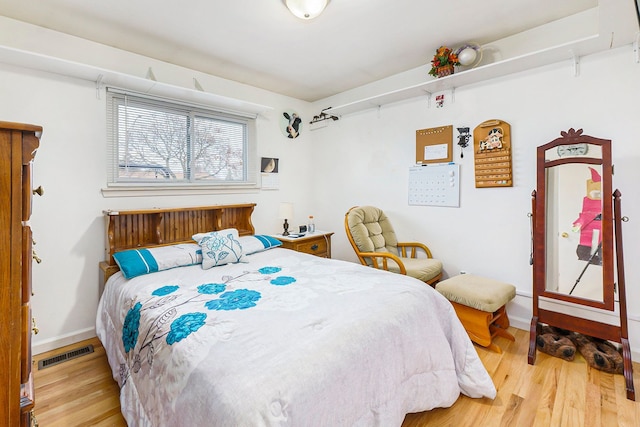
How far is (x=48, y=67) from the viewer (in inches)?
89.4

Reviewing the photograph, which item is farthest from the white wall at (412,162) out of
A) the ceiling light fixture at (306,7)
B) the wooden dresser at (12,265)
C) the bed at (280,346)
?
the wooden dresser at (12,265)

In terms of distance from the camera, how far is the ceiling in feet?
7.02

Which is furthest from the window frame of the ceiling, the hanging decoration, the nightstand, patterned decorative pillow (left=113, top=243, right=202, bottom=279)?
the hanging decoration

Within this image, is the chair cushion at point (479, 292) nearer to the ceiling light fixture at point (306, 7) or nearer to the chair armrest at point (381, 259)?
the chair armrest at point (381, 259)

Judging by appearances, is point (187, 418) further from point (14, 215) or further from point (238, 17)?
point (238, 17)

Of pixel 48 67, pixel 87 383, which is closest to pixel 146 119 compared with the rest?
pixel 48 67

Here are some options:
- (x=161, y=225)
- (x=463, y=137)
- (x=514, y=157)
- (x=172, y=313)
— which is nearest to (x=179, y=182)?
(x=161, y=225)

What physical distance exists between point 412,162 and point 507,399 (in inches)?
90.6

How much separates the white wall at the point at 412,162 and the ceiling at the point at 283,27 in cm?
29

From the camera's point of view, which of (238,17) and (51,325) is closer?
(238,17)

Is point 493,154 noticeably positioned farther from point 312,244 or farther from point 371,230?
point 312,244

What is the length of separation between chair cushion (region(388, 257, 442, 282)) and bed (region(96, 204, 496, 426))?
28.4 inches

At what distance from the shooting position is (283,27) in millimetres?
2418

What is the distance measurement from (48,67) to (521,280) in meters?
4.27
